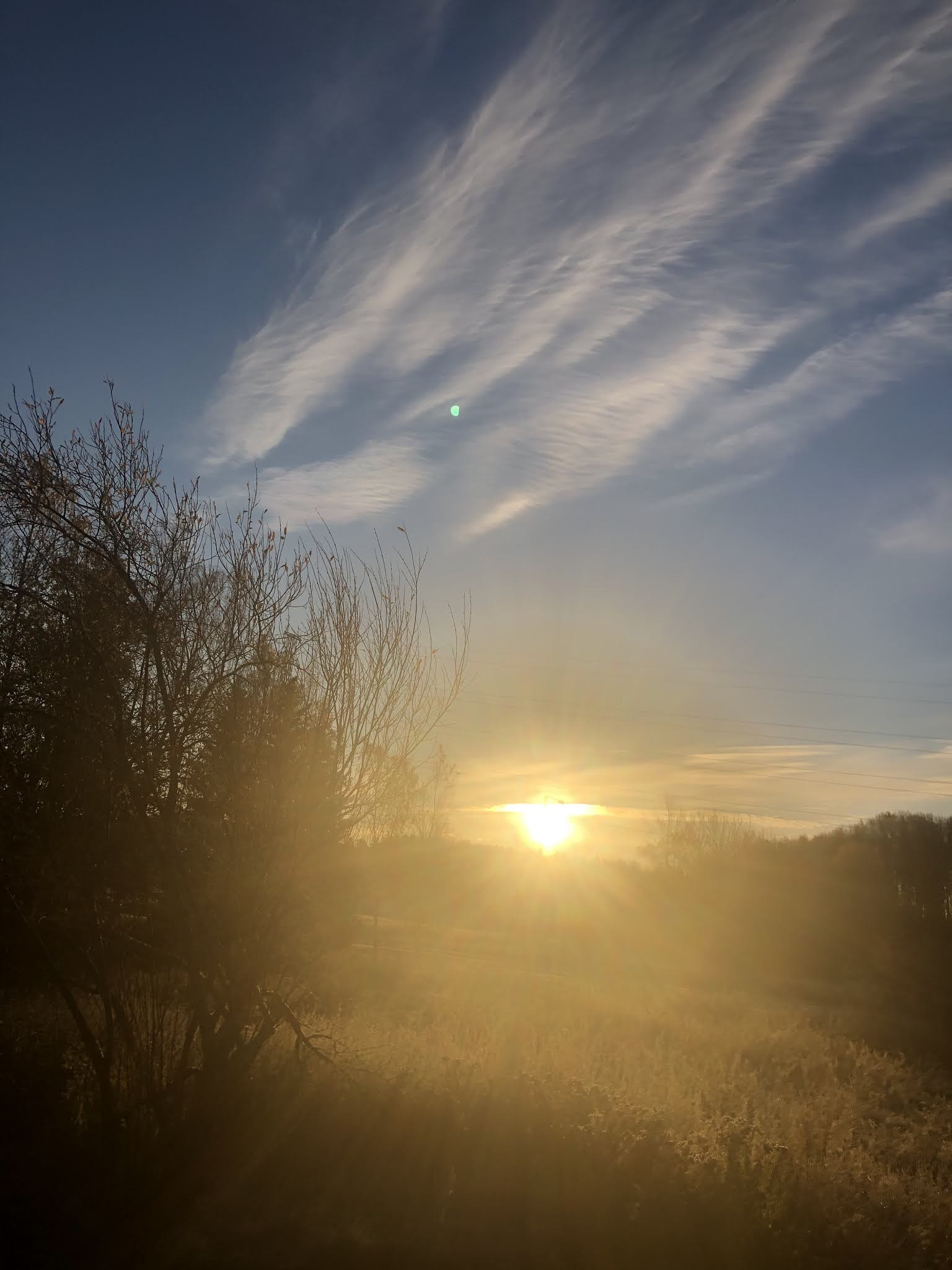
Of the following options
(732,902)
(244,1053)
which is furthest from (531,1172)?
(732,902)

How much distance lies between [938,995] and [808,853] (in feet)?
78.6

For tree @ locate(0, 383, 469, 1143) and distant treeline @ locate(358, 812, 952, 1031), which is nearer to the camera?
tree @ locate(0, 383, 469, 1143)

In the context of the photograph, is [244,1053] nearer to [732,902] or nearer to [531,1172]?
[531,1172]

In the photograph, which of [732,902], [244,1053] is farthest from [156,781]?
[732,902]

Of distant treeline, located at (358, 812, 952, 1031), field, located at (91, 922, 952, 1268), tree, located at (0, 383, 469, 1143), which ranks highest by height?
tree, located at (0, 383, 469, 1143)

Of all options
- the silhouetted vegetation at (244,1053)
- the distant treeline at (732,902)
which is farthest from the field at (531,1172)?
the distant treeline at (732,902)

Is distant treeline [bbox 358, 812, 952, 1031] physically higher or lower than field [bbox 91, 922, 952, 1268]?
lower

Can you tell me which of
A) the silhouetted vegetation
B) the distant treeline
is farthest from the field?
the distant treeline

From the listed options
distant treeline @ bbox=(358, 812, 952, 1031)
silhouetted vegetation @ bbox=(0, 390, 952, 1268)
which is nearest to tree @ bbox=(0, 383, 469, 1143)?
silhouetted vegetation @ bbox=(0, 390, 952, 1268)

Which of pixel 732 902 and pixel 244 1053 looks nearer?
pixel 244 1053

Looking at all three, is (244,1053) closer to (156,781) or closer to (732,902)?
(156,781)

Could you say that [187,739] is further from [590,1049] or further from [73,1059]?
[590,1049]

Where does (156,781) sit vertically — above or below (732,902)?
above

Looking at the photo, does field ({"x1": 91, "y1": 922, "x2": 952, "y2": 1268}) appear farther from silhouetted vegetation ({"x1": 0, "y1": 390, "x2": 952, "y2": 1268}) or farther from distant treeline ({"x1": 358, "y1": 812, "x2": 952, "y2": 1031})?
distant treeline ({"x1": 358, "y1": 812, "x2": 952, "y2": 1031})
